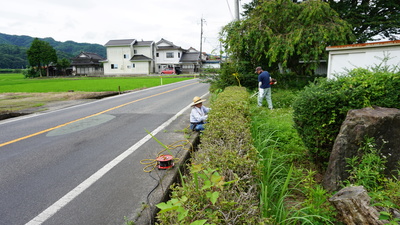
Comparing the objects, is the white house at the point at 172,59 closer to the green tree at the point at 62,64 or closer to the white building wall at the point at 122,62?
the white building wall at the point at 122,62

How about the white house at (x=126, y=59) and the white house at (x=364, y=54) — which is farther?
the white house at (x=126, y=59)

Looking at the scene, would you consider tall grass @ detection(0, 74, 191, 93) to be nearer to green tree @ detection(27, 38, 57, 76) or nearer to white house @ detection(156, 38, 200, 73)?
green tree @ detection(27, 38, 57, 76)

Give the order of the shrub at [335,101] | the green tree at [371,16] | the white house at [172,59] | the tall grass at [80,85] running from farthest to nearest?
the white house at [172,59] → the tall grass at [80,85] → the green tree at [371,16] → the shrub at [335,101]

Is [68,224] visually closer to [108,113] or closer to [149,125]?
[149,125]

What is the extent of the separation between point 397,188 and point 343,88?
58.8 inches

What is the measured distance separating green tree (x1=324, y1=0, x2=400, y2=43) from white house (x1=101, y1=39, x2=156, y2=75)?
131 feet

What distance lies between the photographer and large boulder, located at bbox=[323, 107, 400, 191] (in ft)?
9.87

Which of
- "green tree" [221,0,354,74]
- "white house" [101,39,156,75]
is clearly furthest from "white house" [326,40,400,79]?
"white house" [101,39,156,75]

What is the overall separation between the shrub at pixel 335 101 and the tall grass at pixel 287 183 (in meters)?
0.46

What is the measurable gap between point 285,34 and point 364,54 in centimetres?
448

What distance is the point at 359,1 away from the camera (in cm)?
1759

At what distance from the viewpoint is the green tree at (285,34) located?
40.0 feet

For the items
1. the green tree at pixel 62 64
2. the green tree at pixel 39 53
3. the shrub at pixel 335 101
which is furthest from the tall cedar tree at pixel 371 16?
the green tree at pixel 62 64

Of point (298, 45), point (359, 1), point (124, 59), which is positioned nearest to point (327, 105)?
point (298, 45)
